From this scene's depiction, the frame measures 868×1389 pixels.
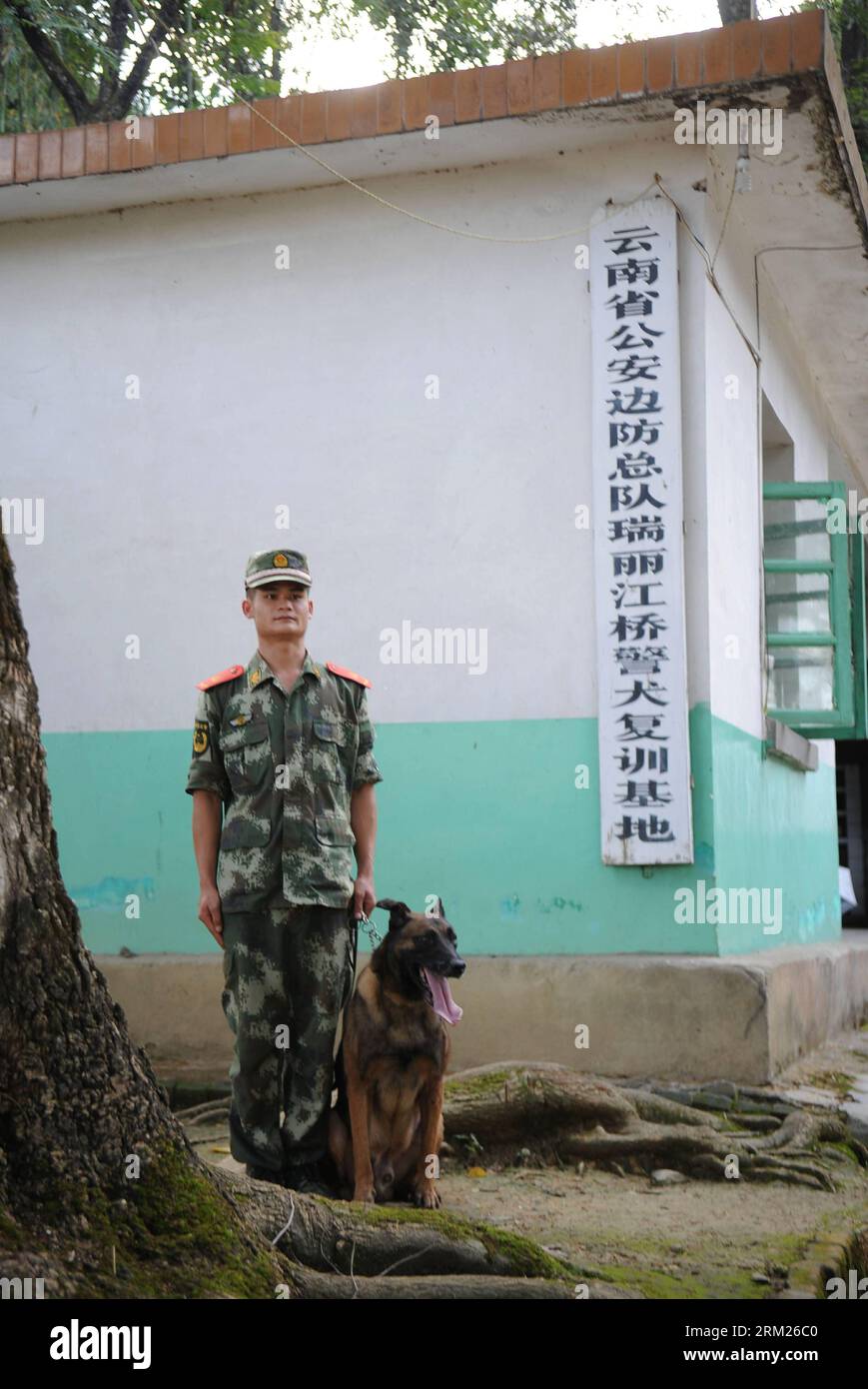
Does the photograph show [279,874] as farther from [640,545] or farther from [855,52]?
[855,52]

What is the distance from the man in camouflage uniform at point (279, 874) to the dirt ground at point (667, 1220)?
1.67 ft

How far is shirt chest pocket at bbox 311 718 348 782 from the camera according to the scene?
15.4ft

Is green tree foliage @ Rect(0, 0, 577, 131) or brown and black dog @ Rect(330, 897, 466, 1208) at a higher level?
green tree foliage @ Rect(0, 0, 577, 131)

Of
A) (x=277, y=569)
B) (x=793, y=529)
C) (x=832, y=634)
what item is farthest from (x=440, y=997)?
(x=793, y=529)

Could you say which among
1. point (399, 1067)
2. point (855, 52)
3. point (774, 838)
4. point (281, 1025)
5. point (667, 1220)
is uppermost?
point (855, 52)

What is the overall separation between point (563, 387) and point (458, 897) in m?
2.42

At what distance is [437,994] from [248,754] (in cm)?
97

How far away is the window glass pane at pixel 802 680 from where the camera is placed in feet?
28.6

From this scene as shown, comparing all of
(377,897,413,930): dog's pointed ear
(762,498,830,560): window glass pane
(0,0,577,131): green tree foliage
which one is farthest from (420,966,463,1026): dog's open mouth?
(0,0,577,131): green tree foliage

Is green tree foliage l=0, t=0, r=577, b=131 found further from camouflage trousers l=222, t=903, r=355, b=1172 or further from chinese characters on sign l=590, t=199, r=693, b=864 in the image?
camouflage trousers l=222, t=903, r=355, b=1172

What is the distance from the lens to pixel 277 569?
15.5 feet

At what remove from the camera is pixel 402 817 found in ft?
22.7
